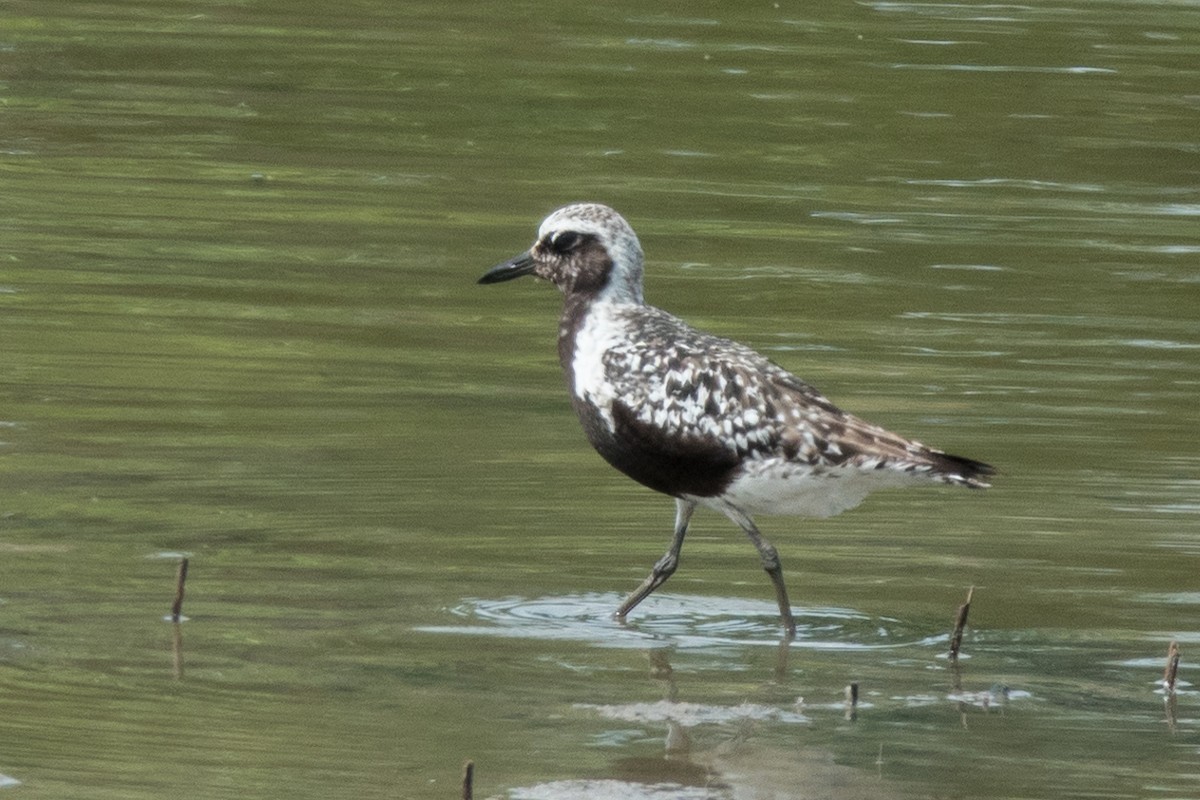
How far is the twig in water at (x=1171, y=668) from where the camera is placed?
728cm

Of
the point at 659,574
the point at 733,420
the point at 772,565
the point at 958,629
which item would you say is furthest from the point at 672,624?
the point at 958,629

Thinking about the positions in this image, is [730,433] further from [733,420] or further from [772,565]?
[772,565]

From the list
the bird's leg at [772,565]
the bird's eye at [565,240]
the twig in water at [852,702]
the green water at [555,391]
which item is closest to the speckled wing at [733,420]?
the bird's leg at [772,565]

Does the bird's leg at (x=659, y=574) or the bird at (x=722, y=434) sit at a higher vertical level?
the bird at (x=722, y=434)

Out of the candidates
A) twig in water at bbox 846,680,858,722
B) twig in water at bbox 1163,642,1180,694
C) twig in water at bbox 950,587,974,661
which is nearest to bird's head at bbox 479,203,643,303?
twig in water at bbox 950,587,974,661

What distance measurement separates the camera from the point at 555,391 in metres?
11.3

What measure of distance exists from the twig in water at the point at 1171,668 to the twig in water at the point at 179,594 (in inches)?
114

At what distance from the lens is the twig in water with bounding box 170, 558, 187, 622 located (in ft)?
25.6

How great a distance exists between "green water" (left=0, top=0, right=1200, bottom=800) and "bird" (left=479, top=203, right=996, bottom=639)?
0.43m

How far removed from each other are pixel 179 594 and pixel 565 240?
173 centimetres

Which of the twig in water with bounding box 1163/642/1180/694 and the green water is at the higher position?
the twig in water with bounding box 1163/642/1180/694

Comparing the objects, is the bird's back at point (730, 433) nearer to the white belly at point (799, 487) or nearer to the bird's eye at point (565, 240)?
the white belly at point (799, 487)

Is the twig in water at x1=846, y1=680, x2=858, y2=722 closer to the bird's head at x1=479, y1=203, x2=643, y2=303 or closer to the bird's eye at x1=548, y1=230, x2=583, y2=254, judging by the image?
the bird's head at x1=479, y1=203, x2=643, y2=303

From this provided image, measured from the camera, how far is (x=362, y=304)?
12.6 meters
